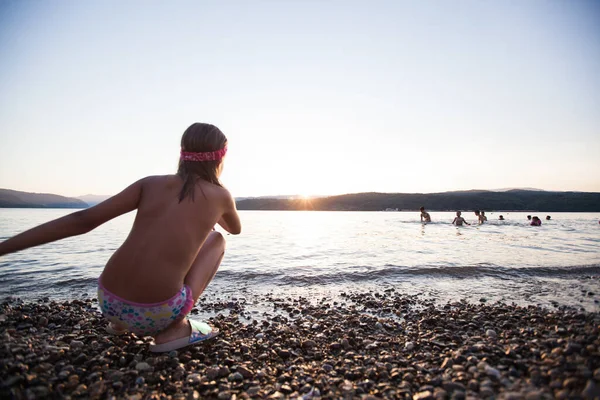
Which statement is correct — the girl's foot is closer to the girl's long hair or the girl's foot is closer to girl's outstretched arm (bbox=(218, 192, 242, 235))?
girl's outstretched arm (bbox=(218, 192, 242, 235))

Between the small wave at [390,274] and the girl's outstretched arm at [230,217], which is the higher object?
the girl's outstretched arm at [230,217]

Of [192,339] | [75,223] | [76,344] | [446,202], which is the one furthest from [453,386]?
[446,202]

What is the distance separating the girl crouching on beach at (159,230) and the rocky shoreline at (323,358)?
605 mm

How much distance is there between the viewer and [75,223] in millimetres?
2635

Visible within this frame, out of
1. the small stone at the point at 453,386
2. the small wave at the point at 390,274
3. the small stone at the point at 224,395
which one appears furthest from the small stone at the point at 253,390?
the small wave at the point at 390,274

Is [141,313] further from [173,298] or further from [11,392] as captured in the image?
[11,392]

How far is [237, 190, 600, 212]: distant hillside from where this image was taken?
285 ft

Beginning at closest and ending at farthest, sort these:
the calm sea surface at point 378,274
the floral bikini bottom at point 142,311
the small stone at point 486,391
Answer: the small stone at point 486,391 → the floral bikini bottom at point 142,311 → the calm sea surface at point 378,274

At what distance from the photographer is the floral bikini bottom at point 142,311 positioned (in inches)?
118

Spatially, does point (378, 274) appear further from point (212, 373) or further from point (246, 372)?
point (212, 373)

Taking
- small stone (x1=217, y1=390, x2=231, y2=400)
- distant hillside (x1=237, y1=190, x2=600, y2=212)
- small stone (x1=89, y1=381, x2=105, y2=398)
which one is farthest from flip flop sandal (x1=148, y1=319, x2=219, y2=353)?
distant hillside (x1=237, y1=190, x2=600, y2=212)

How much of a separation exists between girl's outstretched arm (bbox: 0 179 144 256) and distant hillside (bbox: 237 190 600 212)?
99821mm

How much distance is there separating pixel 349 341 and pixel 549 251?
12.9m

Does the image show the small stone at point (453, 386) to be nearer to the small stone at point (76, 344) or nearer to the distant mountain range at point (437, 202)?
the small stone at point (76, 344)
